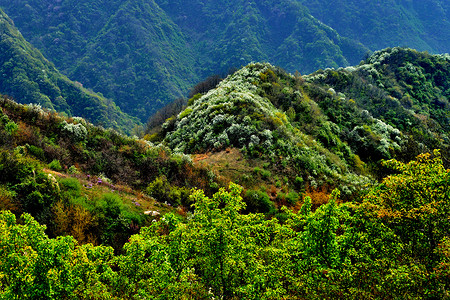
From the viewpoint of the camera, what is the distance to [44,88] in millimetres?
137500

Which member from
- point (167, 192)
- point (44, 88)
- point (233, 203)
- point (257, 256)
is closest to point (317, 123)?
point (167, 192)

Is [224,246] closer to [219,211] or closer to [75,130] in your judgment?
[219,211]

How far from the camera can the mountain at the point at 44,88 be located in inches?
5246

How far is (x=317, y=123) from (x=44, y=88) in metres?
145

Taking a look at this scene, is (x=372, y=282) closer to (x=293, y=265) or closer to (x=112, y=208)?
(x=293, y=265)

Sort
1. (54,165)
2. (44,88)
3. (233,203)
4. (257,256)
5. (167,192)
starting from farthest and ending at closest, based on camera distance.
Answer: (44,88), (167,192), (54,165), (233,203), (257,256)

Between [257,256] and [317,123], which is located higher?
[317,123]

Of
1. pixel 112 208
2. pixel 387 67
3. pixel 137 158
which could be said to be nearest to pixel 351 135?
pixel 137 158

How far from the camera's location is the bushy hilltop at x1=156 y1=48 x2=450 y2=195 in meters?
25.9

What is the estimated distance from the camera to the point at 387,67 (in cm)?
6706

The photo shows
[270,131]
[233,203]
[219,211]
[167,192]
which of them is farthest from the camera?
[270,131]

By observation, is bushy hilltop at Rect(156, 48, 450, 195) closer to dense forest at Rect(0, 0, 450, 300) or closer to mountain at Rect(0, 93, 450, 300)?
dense forest at Rect(0, 0, 450, 300)

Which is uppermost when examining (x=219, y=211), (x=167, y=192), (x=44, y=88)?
(x=219, y=211)

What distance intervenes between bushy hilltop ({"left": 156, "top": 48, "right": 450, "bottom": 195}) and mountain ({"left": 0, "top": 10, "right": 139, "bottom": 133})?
4116 inches
